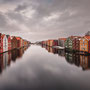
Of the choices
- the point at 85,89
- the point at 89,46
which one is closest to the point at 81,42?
the point at 89,46

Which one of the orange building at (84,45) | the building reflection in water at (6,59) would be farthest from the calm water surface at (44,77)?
the orange building at (84,45)

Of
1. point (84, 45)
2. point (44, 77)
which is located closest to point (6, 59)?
point (44, 77)

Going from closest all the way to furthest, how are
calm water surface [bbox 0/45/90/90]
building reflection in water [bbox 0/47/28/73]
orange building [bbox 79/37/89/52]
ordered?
1. calm water surface [bbox 0/45/90/90]
2. building reflection in water [bbox 0/47/28/73]
3. orange building [bbox 79/37/89/52]

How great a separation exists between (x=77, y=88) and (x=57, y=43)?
133 meters

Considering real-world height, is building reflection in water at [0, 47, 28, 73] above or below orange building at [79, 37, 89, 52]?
below

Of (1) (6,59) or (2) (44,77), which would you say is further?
(1) (6,59)

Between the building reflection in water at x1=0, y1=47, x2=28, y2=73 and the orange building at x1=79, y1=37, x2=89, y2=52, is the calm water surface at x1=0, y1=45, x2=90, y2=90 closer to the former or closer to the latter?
the building reflection in water at x1=0, y1=47, x2=28, y2=73

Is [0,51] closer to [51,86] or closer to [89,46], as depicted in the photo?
[51,86]

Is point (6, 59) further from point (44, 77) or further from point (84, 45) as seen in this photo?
point (84, 45)

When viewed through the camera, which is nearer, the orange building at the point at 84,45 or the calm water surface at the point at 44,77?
the calm water surface at the point at 44,77

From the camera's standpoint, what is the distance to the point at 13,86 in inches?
479

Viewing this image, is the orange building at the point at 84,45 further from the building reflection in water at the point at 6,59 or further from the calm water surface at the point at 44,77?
the building reflection in water at the point at 6,59

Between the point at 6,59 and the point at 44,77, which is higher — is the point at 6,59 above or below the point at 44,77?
above

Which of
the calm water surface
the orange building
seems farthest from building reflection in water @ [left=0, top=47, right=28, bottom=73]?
the orange building
